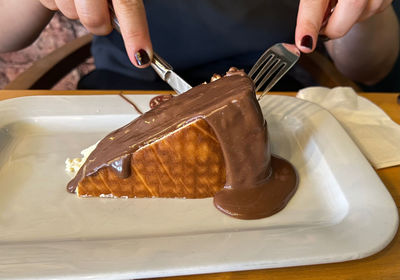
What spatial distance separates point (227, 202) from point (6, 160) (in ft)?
2.61

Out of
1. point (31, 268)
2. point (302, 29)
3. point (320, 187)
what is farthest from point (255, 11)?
point (31, 268)

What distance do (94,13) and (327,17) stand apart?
2.65ft

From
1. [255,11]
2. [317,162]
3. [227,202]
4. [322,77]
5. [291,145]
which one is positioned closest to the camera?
[227,202]

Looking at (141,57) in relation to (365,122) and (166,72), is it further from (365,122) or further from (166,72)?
(365,122)

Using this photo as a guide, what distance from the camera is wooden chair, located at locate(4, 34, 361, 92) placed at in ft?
5.50

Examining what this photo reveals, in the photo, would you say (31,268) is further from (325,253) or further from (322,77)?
(322,77)

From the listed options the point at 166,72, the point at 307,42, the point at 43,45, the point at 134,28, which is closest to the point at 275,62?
the point at 307,42

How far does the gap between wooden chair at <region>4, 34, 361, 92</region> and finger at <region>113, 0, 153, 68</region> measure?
0.83 meters

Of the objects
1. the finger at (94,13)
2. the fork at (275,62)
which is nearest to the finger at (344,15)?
A: the fork at (275,62)

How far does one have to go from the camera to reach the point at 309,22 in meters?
1.12

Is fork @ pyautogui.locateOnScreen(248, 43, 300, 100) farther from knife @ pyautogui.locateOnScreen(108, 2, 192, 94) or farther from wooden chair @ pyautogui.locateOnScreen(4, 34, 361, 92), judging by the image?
wooden chair @ pyautogui.locateOnScreen(4, 34, 361, 92)

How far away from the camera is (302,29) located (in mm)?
1121

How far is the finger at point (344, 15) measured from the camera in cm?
118

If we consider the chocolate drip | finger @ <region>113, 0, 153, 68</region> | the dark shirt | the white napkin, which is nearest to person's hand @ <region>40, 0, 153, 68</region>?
finger @ <region>113, 0, 153, 68</region>
